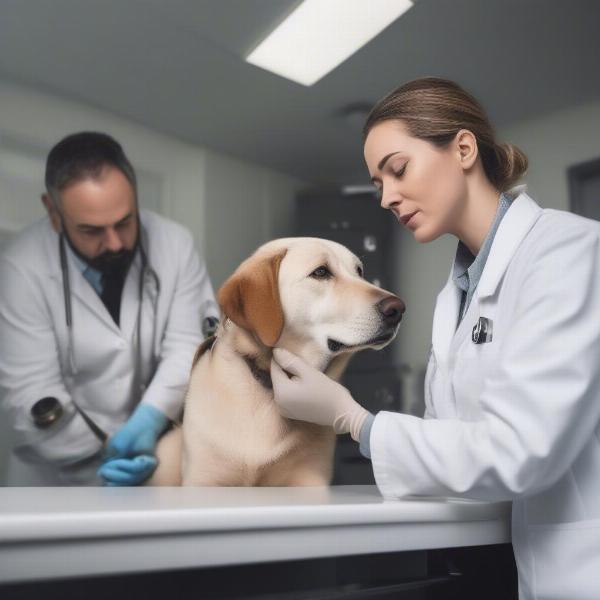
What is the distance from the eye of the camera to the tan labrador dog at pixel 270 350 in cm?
102

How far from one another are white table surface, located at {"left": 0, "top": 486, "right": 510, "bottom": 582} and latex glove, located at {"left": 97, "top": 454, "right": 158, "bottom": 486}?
1.06ft

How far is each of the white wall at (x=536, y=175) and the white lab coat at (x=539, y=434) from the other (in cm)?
57

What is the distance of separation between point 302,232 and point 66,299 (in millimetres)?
518

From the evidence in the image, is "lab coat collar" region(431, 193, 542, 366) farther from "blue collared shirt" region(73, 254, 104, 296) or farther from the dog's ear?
"blue collared shirt" region(73, 254, 104, 296)

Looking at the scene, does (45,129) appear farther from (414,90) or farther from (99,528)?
(99,528)

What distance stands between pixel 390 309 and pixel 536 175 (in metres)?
0.74

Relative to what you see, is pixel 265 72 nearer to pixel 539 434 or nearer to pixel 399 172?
pixel 399 172

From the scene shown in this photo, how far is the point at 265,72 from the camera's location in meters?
1.40

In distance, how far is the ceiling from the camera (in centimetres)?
125

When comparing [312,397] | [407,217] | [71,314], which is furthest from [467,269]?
[71,314]

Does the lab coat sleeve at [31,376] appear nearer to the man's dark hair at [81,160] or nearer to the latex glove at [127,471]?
the latex glove at [127,471]

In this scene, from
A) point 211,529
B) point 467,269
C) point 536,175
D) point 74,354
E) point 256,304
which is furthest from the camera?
point 536,175

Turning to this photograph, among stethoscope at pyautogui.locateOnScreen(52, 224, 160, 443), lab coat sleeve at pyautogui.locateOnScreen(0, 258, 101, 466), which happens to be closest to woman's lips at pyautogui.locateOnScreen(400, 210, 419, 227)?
Answer: stethoscope at pyautogui.locateOnScreen(52, 224, 160, 443)

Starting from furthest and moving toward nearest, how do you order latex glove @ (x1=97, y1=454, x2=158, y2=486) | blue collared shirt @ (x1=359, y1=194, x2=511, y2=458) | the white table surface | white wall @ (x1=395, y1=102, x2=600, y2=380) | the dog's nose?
white wall @ (x1=395, y1=102, x2=600, y2=380) < latex glove @ (x1=97, y1=454, x2=158, y2=486) < the dog's nose < blue collared shirt @ (x1=359, y1=194, x2=511, y2=458) < the white table surface
